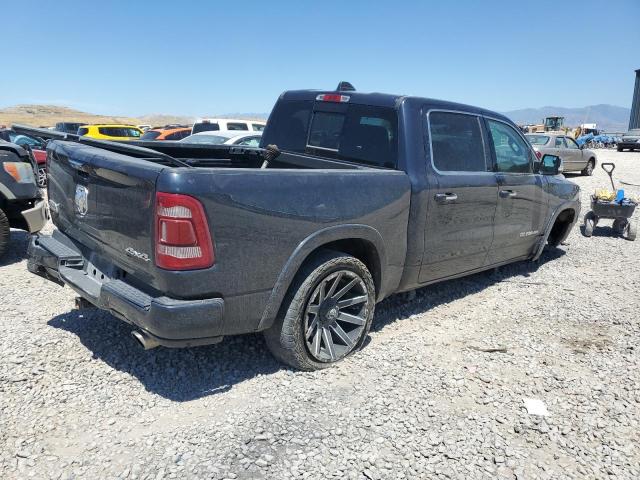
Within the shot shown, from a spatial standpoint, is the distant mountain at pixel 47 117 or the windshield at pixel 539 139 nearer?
the windshield at pixel 539 139

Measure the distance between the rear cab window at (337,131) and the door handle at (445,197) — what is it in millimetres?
456

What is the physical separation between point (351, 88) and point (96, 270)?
2828 millimetres

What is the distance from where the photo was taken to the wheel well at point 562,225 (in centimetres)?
662

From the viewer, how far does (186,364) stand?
3.54 meters

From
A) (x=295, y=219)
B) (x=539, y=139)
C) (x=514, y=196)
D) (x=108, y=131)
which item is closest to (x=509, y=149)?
(x=514, y=196)

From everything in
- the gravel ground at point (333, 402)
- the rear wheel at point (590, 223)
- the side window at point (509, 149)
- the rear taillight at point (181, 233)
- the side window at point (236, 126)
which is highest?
the side window at point (236, 126)

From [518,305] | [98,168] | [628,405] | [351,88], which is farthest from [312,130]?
[628,405]

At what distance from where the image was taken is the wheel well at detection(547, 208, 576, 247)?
6.62 metres

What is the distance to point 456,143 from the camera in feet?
14.2

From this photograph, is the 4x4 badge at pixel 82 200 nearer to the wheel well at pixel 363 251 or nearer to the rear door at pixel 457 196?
the wheel well at pixel 363 251

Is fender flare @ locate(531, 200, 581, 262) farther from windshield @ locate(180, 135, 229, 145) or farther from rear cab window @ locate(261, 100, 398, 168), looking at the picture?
windshield @ locate(180, 135, 229, 145)

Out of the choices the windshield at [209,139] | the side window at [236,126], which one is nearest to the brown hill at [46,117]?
the side window at [236,126]

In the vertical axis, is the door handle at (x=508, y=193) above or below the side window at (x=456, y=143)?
below

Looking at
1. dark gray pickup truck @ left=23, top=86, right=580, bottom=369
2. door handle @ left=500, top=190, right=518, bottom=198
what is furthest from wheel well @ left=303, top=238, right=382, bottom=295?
door handle @ left=500, top=190, right=518, bottom=198
